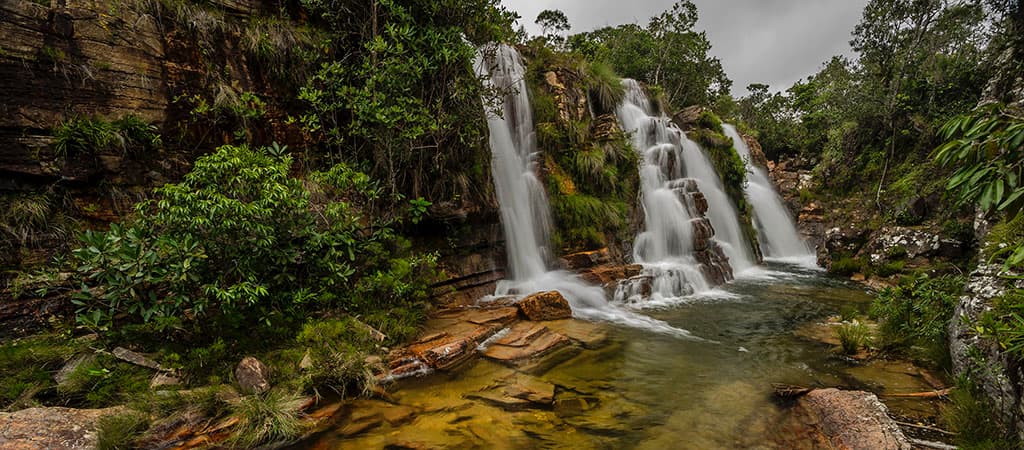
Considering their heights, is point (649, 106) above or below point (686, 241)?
above

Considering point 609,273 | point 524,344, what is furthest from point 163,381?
point 609,273

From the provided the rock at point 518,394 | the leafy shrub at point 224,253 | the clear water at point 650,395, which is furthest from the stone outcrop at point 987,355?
the leafy shrub at point 224,253

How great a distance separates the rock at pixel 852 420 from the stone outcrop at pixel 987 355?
0.77 metres

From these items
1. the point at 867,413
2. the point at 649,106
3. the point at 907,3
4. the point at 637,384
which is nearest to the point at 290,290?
the point at 637,384

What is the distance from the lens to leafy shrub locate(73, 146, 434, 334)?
414 centimetres

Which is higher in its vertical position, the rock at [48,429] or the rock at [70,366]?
the rock at [70,366]

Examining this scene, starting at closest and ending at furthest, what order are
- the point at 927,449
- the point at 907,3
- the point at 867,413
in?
the point at 927,449, the point at 867,413, the point at 907,3

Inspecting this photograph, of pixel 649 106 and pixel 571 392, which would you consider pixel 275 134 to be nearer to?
pixel 571 392

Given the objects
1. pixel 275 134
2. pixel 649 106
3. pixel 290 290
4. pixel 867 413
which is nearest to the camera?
pixel 867 413

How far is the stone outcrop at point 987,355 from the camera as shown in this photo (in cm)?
302

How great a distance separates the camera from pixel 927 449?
3383 mm

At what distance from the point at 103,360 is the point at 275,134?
4095mm

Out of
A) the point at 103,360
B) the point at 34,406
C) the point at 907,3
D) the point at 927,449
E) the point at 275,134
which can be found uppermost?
the point at 907,3

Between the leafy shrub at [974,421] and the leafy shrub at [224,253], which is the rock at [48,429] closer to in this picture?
the leafy shrub at [224,253]
